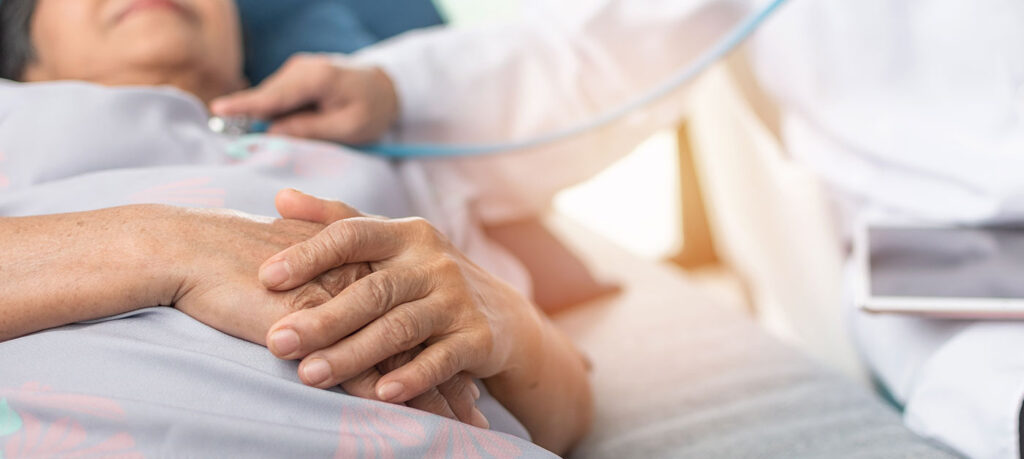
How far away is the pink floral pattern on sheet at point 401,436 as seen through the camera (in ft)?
1.90

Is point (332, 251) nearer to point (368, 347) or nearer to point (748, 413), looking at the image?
point (368, 347)

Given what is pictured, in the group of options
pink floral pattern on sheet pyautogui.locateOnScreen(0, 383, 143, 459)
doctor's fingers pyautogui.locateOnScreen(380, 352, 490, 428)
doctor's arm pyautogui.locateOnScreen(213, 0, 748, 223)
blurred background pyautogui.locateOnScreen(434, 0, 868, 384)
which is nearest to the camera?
pink floral pattern on sheet pyautogui.locateOnScreen(0, 383, 143, 459)

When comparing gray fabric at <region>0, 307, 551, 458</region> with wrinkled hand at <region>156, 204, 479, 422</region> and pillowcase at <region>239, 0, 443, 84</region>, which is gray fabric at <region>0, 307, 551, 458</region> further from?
pillowcase at <region>239, 0, 443, 84</region>

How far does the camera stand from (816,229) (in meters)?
1.32

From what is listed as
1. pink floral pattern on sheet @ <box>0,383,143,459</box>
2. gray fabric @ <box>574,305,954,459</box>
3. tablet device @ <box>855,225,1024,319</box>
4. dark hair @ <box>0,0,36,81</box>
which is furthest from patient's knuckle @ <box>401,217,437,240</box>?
dark hair @ <box>0,0,36,81</box>

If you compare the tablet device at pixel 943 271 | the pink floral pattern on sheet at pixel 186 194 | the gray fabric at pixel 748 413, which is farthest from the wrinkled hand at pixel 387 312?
the tablet device at pixel 943 271

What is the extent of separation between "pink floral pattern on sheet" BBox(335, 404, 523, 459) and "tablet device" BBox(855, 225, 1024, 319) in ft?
1.50

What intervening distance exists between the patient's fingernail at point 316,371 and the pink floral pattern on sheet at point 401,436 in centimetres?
3

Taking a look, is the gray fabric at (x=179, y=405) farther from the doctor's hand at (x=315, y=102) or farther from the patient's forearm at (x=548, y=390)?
the doctor's hand at (x=315, y=102)

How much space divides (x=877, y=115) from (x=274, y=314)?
31.1 inches

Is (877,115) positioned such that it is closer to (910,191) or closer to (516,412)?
(910,191)

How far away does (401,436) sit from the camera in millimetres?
591

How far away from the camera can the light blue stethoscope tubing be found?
1108 millimetres

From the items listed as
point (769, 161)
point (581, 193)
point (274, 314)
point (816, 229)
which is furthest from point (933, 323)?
point (581, 193)
